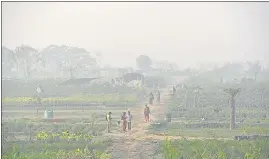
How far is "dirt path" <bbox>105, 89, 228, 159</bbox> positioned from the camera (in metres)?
6.89

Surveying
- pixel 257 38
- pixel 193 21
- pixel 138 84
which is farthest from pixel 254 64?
pixel 138 84

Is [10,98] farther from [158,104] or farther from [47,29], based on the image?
[158,104]

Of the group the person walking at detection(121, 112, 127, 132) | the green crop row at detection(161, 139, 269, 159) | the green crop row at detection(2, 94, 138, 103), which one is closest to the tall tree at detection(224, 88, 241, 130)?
the green crop row at detection(161, 139, 269, 159)

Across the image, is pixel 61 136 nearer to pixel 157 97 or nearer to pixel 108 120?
pixel 108 120

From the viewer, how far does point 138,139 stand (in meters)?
7.05

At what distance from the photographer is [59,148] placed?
692cm

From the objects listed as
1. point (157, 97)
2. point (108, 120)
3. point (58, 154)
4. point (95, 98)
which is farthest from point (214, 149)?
point (58, 154)

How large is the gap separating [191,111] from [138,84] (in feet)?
2.68

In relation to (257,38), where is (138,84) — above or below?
below

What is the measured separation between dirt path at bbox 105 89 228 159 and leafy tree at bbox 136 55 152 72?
0.39 meters

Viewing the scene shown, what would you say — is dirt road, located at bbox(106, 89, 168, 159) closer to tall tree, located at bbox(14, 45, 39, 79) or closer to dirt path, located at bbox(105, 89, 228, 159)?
dirt path, located at bbox(105, 89, 228, 159)

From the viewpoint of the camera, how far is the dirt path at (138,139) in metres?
6.89

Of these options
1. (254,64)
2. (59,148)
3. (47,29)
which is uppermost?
(47,29)

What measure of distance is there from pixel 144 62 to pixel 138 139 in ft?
3.32
